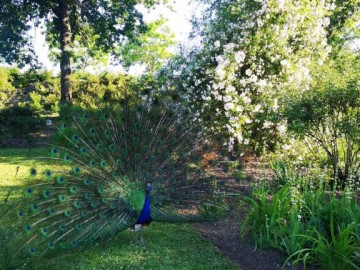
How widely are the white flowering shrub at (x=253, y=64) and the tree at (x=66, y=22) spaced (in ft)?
29.5

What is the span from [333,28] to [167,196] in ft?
38.7

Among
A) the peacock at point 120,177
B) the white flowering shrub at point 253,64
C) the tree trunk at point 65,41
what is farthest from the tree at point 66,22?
the peacock at point 120,177

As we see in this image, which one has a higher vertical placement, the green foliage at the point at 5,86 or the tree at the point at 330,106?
the green foliage at the point at 5,86

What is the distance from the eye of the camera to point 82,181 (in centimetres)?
571

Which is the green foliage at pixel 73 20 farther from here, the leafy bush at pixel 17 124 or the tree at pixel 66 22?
the leafy bush at pixel 17 124

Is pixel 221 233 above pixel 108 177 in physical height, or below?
below

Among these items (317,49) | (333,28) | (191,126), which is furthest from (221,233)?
(333,28)

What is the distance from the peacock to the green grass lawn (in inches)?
8.9

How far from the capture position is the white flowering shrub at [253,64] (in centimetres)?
919

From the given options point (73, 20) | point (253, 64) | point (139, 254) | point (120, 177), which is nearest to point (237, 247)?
point (139, 254)

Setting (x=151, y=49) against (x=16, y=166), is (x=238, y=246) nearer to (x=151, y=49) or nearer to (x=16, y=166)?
(x=16, y=166)

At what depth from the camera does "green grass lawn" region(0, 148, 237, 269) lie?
16.8 feet

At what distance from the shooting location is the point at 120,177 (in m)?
5.89

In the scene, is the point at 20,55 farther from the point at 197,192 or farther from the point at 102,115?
the point at 197,192
